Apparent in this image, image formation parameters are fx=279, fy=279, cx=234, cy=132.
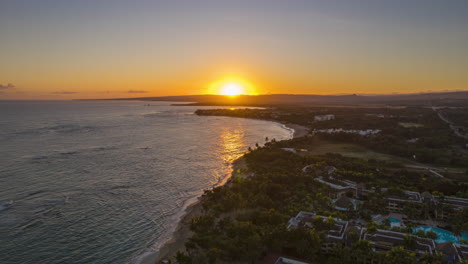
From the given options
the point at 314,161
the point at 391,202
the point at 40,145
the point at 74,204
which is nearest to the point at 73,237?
the point at 74,204

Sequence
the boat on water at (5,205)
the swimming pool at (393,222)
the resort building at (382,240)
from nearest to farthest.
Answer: the resort building at (382,240) < the swimming pool at (393,222) < the boat on water at (5,205)

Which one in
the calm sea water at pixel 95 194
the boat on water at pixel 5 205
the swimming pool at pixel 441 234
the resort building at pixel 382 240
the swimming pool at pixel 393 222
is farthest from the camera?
the boat on water at pixel 5 205

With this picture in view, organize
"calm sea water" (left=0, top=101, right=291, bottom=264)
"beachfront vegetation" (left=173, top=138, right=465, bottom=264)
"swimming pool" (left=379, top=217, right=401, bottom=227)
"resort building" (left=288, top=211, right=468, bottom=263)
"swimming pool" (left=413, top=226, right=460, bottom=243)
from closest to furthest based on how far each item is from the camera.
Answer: "resort building" (left=288, top=211, right=468, bottom=263) → "beachfront vegetation" (left=173, top=138, right=465, bottom=264) → "swimming pool" (left=413, top=226, right=460, bottom=243) → "calm sea water" (left=0, top=101, right=291, bottom=264) → "swimming pool" (left=379, top=217, right=401, bottom=227)

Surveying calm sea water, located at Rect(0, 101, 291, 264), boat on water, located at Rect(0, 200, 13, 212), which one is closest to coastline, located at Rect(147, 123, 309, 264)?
calm sea water, located at Rect(0, 101, 291, 264)

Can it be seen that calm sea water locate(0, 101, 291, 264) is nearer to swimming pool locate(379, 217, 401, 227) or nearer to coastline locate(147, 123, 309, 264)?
coastline locate(147, 123, 309, 264)

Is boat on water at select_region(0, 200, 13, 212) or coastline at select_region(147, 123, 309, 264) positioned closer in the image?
coastline at select_region(147, 123, 309, 264)

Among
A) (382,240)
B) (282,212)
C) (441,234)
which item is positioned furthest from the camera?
(282,212)

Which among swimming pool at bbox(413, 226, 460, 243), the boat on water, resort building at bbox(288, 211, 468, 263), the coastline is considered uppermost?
resort building at bbox(288, 211, 468, 263)

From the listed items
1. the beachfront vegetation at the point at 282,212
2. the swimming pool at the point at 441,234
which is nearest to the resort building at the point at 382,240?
the beachfront vegetation at the point at 282,212

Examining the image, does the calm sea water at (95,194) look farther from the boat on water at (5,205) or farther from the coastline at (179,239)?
the coastline at (179,239)

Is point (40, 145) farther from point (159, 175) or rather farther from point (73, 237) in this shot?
point (73, 237)

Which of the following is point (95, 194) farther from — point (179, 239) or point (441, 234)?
point (441, 234)

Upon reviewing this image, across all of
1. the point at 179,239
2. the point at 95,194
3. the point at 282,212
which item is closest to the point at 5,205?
the point at 95,194
